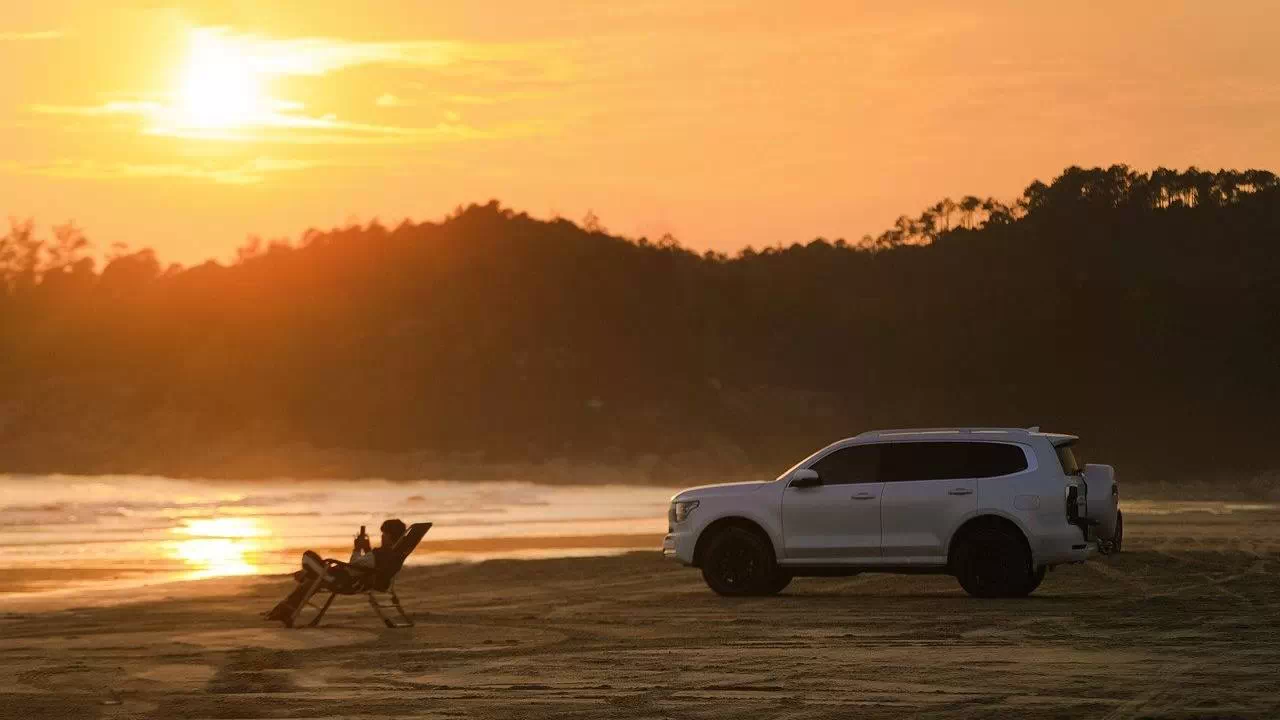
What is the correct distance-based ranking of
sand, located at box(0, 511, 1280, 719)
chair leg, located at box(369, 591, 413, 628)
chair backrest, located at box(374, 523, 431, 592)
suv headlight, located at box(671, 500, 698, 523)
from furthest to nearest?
suv headlight, located at box(671, 500, 698, 523), chair backrest, located at box(374, 523, 431, 592), chair leg, located at box(369, 591, 413, 628), sand, located at box(0, 511, 1280, 719)

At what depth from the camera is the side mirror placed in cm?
2247

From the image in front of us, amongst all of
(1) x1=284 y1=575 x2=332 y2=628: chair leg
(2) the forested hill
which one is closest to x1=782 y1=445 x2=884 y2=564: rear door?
(1) x1=284 y1=575 x2=332 y2=628: chair leg

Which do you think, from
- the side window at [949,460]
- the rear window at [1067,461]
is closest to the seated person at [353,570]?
the side window at [949,460]

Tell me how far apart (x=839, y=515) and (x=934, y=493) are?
3.32 ft

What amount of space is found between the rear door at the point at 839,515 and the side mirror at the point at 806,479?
0.19ft

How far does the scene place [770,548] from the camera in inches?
890

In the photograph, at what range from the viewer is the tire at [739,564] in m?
22.6

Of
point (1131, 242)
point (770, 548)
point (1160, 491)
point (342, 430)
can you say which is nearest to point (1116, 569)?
point (770, 548)

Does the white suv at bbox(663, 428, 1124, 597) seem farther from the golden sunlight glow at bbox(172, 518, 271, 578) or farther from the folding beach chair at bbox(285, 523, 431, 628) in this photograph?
the golden sunlight glow at bbox(172, 518, 271, 578)

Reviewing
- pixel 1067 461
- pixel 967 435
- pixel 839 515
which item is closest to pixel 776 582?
pixel 839 515

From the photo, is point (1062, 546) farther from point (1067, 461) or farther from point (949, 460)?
point (949, 460)

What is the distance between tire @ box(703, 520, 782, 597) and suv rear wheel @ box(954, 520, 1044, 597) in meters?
2.00

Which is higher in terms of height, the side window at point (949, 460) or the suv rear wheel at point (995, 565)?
the side window at point (949, 460)

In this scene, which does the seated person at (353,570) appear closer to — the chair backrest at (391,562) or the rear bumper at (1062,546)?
the chair backrest at (391,562)
